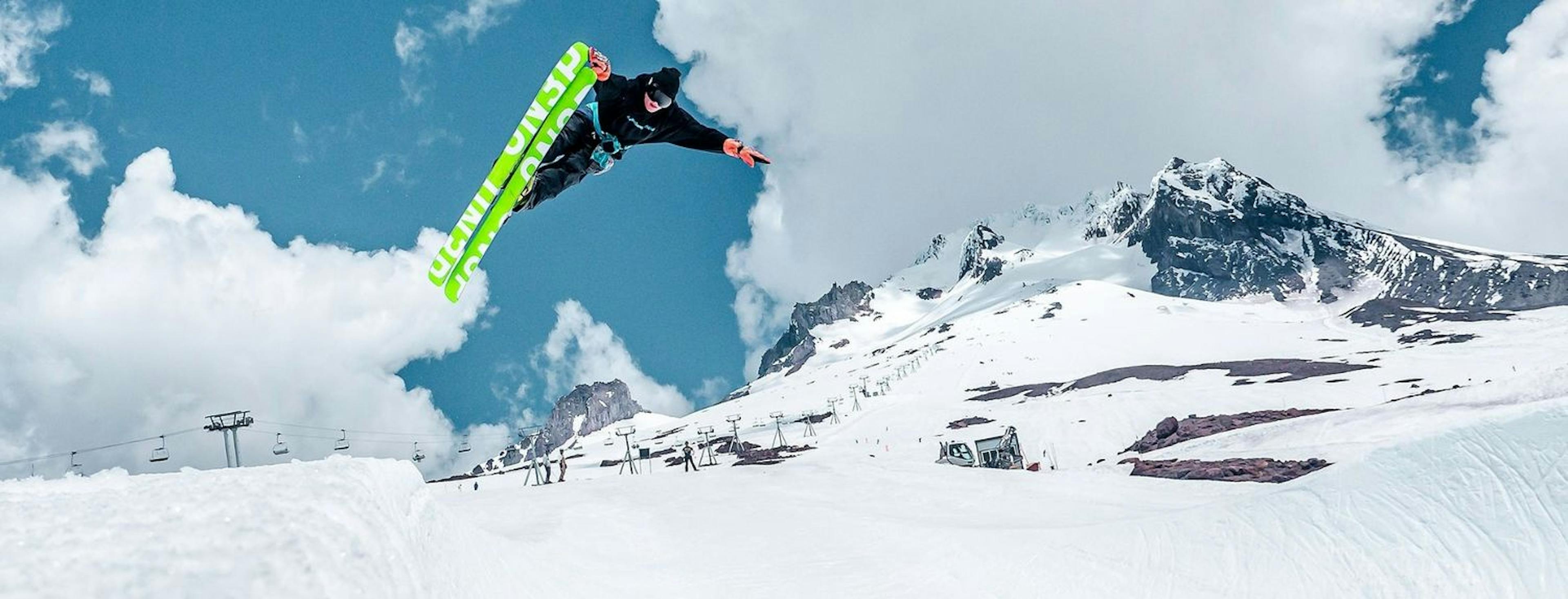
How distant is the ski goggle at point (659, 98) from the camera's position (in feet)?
35.4

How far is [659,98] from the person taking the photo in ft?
35.6

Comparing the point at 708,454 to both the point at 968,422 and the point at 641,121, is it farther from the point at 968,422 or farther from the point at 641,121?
the point at 641,121

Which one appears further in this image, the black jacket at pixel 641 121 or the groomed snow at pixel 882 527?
the black jacket at pixel 641 121

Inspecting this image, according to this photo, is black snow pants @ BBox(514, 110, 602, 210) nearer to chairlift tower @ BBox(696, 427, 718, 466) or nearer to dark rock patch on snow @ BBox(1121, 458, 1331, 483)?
dark rock patch on snow @ BBox(1121, 458, 1331, 483)

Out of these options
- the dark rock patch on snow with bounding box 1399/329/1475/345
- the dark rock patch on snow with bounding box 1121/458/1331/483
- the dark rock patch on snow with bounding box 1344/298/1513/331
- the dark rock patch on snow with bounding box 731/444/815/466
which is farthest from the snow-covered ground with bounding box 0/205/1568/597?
the dark rock patch on snow with bounding box 1344/298/1513/331

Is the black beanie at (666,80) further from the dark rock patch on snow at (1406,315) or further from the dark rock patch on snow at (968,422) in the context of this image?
the dark rock patch on snow at (1406,315)

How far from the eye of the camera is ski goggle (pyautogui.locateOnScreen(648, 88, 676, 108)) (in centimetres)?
1080

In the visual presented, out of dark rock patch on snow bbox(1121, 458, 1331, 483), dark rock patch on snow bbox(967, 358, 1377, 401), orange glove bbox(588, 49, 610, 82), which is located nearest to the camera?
orange glove bbox(588, 49, 610, 82)

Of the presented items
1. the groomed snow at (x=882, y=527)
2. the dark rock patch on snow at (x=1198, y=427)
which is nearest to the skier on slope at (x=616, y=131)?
the groomed snow at (x=882, y=527)

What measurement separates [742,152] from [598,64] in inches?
102

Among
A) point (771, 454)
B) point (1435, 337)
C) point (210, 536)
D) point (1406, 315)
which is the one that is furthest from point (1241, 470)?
point (1406, 315)

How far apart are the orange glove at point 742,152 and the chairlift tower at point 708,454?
36.5 m

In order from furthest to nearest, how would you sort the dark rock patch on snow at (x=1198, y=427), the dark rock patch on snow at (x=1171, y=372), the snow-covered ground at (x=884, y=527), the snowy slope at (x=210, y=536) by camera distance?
the dark rock patch on snow at (x=1171, y=372), the dark rock patch on snow at (x=1198, y=427), the snow-covered ground at (x=884, y=527), the snowy slope at (x=210, y=536)

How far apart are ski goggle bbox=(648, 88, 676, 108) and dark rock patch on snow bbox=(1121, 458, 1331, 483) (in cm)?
1279
